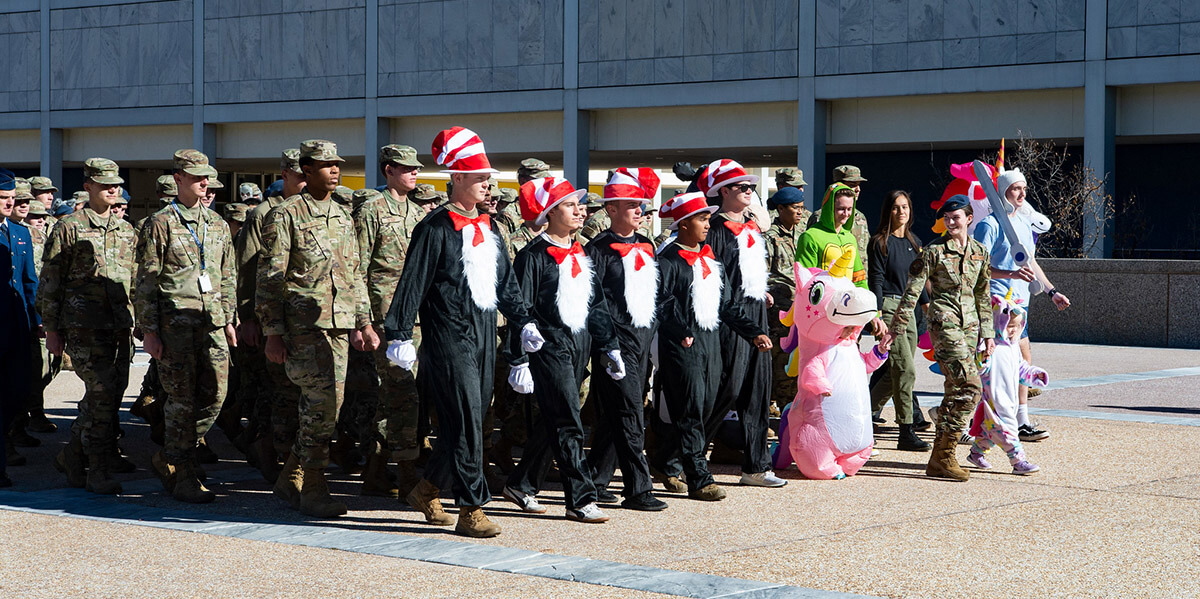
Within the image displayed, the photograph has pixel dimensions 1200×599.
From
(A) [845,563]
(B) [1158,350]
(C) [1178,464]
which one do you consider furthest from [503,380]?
(B) [1158,350]

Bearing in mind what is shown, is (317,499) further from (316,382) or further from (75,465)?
(75,465)

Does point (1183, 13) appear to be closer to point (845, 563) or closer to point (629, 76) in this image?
point (629, 76)

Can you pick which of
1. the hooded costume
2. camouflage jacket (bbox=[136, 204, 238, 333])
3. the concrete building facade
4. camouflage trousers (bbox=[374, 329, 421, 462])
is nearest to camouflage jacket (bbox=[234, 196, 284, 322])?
camouflage jacket (bbox=[136, 204, 238, 333])

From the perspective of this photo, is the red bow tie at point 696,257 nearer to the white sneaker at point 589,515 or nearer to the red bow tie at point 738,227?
the red bow tie at point 738,227

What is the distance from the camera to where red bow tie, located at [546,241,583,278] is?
8.04 metres

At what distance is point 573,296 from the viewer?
26.2ft

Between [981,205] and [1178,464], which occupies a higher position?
[981,205]

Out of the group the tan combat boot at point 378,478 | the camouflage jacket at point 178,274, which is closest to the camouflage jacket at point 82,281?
the camouflage jacket at point 178,274

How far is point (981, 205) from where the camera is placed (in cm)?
1113

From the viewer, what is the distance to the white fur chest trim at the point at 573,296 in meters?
7.96

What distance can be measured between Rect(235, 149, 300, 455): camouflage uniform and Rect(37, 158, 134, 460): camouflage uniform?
77 cm

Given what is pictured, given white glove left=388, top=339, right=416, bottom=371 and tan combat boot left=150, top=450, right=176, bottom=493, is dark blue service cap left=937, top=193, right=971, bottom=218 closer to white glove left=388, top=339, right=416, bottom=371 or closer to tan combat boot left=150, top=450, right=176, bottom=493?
white glove left=388, top=339, right=416, bottom=371

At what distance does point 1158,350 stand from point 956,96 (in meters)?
10.7

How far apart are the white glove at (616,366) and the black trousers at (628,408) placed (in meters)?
0.11
